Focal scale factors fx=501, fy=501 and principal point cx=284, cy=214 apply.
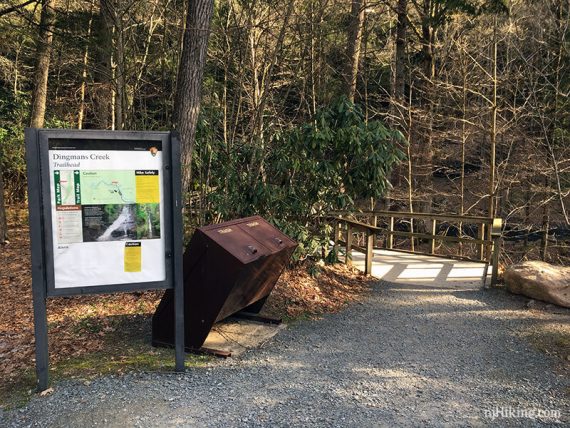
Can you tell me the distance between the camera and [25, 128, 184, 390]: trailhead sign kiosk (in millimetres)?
3863

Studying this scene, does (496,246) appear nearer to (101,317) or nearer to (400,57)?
(101,317)

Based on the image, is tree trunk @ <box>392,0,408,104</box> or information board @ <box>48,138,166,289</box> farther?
tree trunk @ <box>392,0,408,104</box>

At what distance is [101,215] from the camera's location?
405cm

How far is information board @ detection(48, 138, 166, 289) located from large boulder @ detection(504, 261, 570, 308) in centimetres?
539

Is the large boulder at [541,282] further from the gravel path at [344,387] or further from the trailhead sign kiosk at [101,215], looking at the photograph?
the trailhead sign kiosk at [101,215]

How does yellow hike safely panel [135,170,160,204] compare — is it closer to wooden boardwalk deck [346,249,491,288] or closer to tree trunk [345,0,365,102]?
wooden boardwalk deck [346,249,491,288]

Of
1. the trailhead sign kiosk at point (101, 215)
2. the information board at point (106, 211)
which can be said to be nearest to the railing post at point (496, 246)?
the trailhead sign kiosk at point (101, 215)

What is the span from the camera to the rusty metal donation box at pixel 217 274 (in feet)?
14.8

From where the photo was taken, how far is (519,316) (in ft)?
21.4

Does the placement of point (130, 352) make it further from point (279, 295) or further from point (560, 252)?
point (560, 252)

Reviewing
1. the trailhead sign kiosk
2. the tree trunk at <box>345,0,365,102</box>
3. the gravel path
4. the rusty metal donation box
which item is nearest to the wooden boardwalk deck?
the gravel path

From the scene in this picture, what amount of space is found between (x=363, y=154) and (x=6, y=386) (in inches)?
214

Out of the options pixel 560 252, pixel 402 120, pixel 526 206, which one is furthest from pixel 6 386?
pixel 560 252

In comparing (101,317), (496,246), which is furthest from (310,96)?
(101,317)
